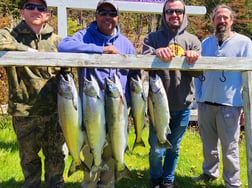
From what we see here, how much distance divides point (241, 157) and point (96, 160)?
3.57 meters

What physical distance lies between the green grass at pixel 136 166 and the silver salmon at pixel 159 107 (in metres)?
1.53

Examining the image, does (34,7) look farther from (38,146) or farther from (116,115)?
(38,146)

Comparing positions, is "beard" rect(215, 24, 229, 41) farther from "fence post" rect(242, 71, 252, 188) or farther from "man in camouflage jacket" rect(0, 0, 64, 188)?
"man in camouflage jacket" rect(0, 0, 64, 188)

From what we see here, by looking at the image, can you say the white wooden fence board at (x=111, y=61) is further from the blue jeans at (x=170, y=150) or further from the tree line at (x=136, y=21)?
the tree line at (x=136, y=21)

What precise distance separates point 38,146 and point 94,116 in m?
0.93

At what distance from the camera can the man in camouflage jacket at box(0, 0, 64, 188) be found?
116 inches

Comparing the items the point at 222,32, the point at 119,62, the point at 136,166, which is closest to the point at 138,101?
the point at 119,62

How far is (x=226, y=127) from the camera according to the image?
3.91 metres

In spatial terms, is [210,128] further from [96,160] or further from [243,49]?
[96,160]

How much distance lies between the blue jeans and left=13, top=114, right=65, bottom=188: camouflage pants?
1047 millimetres

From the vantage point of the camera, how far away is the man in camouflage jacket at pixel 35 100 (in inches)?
116

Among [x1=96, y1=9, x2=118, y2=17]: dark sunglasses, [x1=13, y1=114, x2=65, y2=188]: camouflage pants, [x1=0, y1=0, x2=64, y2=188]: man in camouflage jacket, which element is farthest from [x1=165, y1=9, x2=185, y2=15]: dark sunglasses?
[x1=13, y1=114, x2=65, y2=188]: camouflage pants

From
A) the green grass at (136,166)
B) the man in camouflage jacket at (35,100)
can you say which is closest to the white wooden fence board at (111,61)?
the man in camouflage jacket at (35,100)

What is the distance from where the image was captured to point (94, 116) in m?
2.62
